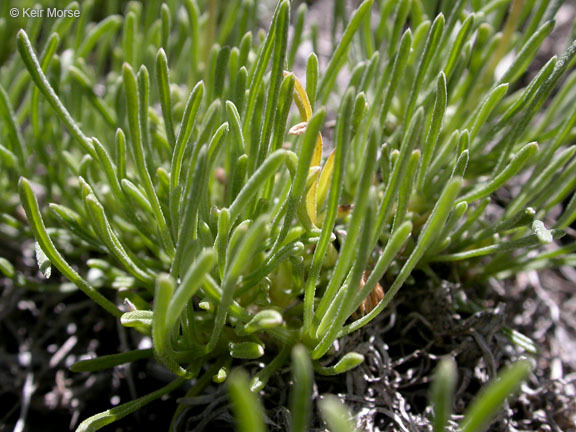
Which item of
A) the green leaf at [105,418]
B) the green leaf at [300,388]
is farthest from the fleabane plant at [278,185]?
the green leaf at [300,388]

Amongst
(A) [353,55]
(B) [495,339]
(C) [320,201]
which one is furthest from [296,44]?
(B) [495,339]

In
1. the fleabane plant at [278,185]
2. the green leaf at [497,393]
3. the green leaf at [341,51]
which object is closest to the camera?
the green leaf at [497,393]

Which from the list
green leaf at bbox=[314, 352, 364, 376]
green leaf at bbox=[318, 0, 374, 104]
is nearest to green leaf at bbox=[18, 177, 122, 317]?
green leaf at bbox=[314, 352, 364, 376]

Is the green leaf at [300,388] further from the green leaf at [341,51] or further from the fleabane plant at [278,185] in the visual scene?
the green leaf at [341,51]

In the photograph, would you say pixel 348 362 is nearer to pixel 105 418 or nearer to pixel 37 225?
pixel 105 418

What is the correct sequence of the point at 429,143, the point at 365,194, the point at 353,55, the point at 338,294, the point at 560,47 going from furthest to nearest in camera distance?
the point at 560,47
the point at 353,55
the point at 429,143
the point at 338,294
the point at 365,194

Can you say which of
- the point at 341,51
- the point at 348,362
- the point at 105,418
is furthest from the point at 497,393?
the point at 341,51

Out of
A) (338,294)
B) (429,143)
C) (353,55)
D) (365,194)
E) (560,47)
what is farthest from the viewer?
(560,47)

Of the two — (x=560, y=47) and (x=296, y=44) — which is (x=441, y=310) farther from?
(x=560, y=47)
